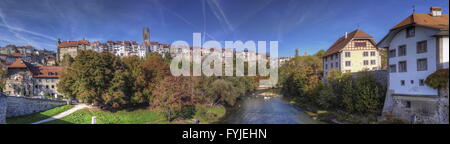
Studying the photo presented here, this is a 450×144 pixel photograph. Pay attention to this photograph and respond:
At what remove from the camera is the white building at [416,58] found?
117 inches

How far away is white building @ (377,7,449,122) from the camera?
9.75 feet

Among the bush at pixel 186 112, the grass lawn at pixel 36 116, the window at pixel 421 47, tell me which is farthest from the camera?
the bush at pixel 186 112

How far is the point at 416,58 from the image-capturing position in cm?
345

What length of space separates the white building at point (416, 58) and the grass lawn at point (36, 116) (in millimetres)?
11950

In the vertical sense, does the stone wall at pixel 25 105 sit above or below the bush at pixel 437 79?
below

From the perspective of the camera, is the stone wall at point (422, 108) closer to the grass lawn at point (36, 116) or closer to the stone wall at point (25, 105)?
the grass lawn at point (36, 116)

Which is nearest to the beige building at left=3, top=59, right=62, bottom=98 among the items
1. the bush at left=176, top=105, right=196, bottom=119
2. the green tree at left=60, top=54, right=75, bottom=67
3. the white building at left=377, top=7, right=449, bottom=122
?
the green tree at left=60, top=54, right=75, bottom=67

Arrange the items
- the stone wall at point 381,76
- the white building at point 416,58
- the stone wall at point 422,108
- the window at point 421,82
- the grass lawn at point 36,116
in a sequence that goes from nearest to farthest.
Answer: the white building at point 416,58 → the window at point 421,82 → the stone wall at point 422,108 → the grass lawn at point 36,116 → the stone wall at point 381,76

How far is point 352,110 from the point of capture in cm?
743

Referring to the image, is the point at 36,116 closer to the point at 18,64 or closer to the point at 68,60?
the point at 18,64

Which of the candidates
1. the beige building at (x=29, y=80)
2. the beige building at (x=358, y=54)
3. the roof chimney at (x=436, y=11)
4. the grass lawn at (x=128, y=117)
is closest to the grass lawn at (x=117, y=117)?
the grass lawn at (x=128, y=117)
